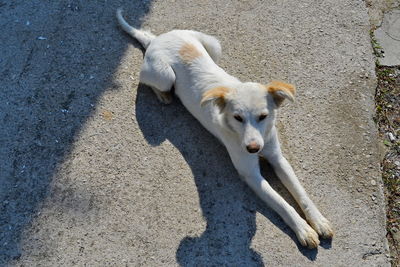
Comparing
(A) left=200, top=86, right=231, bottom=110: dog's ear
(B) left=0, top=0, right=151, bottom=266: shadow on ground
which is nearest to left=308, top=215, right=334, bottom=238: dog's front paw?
(A) left=200, top=86, right=231, bottom=110: dog's ear

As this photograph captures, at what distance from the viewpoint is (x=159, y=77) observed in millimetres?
4195

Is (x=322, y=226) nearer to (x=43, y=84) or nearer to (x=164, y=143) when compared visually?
(x=164, y=143)

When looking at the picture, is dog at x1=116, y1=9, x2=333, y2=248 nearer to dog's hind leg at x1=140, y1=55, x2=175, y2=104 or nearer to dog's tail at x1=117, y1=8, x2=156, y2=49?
dog's hind leg at x1=140, y1=55, x2=175, y2=104

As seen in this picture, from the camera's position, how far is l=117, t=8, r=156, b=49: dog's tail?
Answer: 4.82m

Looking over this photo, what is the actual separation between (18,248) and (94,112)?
1.44m

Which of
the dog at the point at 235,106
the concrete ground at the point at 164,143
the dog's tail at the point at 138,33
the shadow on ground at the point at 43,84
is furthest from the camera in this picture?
the dog's tail at the point at 138,33

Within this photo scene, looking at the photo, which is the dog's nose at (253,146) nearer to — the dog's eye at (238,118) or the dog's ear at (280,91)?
the dog's eye at (238,118)

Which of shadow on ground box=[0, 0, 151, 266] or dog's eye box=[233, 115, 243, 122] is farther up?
dog's eye box=[233, 115, 243, 122]

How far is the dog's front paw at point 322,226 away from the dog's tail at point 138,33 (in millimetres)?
2514

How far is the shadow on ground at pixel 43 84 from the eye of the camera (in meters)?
3.91

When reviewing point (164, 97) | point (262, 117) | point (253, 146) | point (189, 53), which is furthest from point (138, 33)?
point (253, 146)

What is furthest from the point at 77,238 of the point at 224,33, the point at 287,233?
the point at 224,33

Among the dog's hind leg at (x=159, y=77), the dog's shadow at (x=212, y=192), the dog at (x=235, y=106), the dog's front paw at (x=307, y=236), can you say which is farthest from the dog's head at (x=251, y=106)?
the dog's hind leg at (x=159, y=77)

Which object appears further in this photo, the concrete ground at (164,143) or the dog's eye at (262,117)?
the concrete ground at (164,143)
